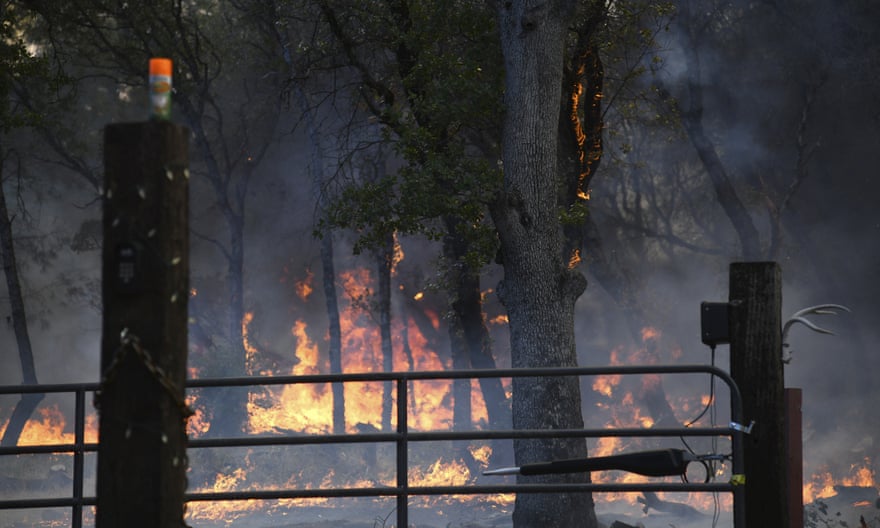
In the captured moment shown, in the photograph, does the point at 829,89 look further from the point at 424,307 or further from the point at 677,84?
the point at 424,307

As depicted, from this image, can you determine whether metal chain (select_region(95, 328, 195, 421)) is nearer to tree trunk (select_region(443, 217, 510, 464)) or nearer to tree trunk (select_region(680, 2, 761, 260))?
tree trunk (select_region(443, 217, 510, 464))

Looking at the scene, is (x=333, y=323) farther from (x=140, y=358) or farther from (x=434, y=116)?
(x=140, y=358)

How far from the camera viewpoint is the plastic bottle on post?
14.4 feet

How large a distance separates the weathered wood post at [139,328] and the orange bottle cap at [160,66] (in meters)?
0.22

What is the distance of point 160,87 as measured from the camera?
4438 mm

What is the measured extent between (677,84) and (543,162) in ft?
47.7

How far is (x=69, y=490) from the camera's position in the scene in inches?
985

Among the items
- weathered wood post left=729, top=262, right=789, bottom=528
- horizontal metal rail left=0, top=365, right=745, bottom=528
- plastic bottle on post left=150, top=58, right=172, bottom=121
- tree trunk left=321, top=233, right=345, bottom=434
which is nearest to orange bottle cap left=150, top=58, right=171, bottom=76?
plastic bottle on post left=150, top=58, right=172, bottom=121

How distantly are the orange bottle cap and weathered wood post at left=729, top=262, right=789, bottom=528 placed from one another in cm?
354

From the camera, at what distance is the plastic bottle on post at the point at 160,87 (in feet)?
14.4

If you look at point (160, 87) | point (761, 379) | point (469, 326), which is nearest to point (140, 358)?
point (160, 87)

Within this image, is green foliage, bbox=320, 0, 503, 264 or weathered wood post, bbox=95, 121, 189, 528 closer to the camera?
weathered wood post, bbox=95, 121, 189, 528

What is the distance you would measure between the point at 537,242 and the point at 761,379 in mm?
6981

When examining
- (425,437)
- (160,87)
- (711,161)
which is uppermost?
(711,161)
